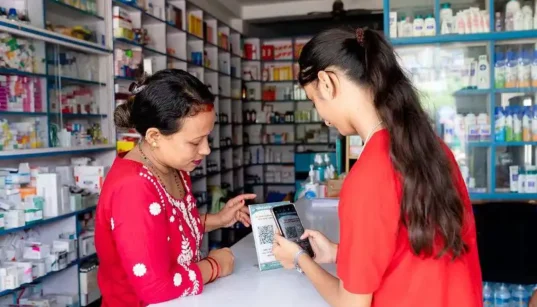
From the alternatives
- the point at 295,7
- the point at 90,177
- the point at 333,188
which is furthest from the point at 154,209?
the point at 295,7

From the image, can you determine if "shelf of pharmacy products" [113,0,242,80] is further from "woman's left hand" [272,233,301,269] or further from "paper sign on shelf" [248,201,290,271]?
"woman's left hand" [272,233,301,269]

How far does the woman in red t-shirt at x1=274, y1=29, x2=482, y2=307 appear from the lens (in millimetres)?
916

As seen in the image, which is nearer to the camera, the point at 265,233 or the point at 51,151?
the point at 265,233

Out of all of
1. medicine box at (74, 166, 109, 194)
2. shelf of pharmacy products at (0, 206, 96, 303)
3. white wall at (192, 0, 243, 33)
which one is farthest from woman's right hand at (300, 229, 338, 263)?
white wall at (192, 0, 243, 33)

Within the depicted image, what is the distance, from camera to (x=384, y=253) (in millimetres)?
920

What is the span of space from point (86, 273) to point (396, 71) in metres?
3.51

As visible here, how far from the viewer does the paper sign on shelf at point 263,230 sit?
4.81ft

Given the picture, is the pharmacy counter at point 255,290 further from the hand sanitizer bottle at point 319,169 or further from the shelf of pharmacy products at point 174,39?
the shelf of pharmacy products at point 174,39

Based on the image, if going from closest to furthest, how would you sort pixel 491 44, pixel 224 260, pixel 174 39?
pixel 224 260 < pixel 491 44 < pixel 174 39

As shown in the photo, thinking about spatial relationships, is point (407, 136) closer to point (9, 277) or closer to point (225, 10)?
point (9, 277)

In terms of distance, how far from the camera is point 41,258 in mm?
3416

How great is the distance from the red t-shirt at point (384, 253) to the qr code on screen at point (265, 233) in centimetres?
53

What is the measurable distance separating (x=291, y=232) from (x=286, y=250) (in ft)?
0.50

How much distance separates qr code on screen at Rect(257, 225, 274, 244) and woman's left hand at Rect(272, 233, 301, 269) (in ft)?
0.57
